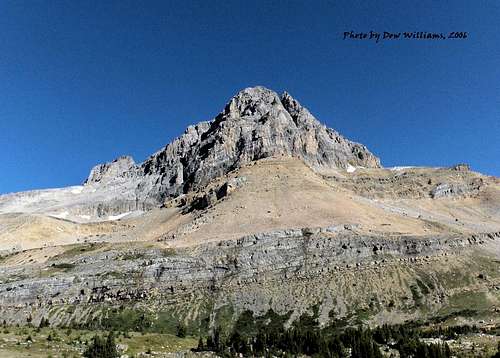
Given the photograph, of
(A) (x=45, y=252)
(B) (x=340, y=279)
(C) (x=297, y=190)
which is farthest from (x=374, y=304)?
(A) (x=45, y=252)

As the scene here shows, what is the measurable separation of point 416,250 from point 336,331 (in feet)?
99.3

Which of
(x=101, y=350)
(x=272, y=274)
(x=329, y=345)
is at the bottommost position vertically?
(x=329, y=345)

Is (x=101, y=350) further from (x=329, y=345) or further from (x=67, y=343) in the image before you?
(x=329, y=345)

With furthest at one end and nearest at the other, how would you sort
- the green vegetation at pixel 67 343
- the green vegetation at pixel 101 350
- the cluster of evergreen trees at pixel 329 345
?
the cluster of evergreen trees at pixel 329 345 < the green vegetation at pixel 67 343 < the green vegetation at pixel 101 350

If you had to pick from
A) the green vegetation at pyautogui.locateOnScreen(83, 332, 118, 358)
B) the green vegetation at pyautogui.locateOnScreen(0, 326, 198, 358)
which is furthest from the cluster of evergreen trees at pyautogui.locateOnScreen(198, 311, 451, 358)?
the green vegetation at pyautogui.locateOnScreen(83, 332, 118, 358)

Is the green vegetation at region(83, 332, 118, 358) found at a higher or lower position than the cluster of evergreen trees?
higher

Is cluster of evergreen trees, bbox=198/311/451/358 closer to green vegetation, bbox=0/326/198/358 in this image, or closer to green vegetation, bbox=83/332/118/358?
green vegetation, bbox=0/326/198/358

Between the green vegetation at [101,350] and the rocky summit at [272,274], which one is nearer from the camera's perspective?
the green vegetation at [101,350]

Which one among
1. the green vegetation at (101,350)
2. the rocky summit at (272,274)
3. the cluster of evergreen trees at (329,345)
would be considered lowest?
the cluster of evergreen trees at (329,345)

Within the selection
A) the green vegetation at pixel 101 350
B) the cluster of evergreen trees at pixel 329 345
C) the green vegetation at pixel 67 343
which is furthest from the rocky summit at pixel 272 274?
the green vegetation at pixel 101 350

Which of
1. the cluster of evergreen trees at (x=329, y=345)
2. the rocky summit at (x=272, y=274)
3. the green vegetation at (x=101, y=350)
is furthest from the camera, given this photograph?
the rocky summit at (x=272, y=274)

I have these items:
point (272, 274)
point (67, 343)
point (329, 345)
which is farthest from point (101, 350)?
point (272, 274)

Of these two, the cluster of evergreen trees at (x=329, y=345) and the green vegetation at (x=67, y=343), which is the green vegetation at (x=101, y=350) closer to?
the green vegetation at (x=67, y=343)

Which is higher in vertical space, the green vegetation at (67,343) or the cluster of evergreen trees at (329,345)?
the green vegetation at (67,343)
